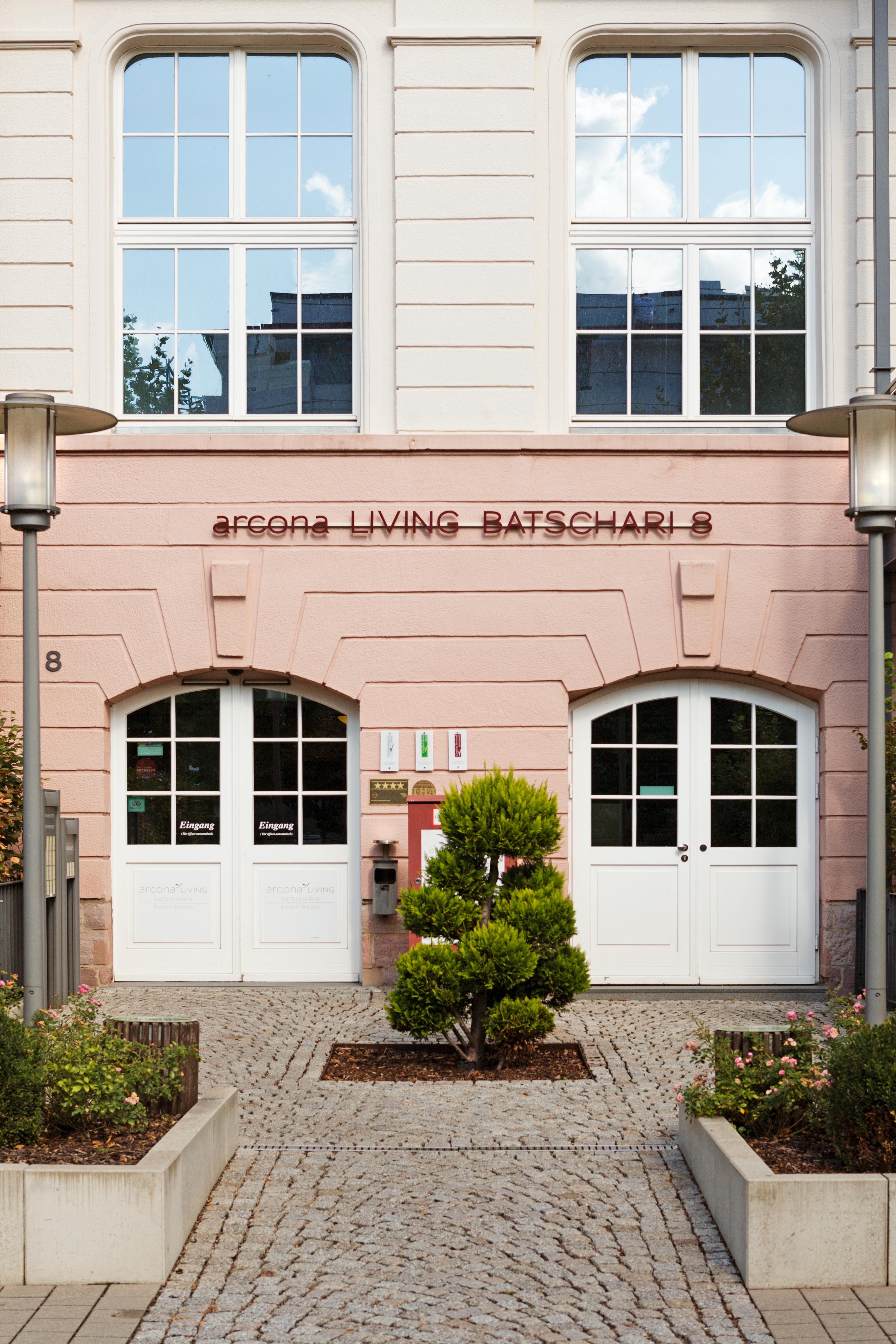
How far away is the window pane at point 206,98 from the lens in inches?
431

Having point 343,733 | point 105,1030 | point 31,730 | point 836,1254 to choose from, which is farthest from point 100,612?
point 836,1254

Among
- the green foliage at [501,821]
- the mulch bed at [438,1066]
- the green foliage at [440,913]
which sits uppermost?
the green foliage at [501,821]

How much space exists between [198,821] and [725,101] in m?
6.95

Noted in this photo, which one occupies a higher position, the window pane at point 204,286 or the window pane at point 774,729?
the window pane at point 204,286

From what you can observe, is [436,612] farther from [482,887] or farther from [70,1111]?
[70,1111]

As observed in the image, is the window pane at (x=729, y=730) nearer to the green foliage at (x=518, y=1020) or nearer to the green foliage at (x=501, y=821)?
the green foliage at (x=501, y=821)

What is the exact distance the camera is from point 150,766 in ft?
35.1

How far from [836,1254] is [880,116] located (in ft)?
27.4

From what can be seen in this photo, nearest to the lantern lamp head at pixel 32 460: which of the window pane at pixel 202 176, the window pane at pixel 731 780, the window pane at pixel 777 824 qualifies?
the window pane at pixel 202 176

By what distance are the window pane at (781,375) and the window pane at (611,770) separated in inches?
114

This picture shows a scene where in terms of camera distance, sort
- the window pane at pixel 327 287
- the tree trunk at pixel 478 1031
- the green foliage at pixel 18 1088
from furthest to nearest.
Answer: the window pane at pixel 327 287 < the tree trunk at pixel 478 1031 < the green foliage at pixel 18 1088

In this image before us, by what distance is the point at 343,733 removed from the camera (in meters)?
10.6

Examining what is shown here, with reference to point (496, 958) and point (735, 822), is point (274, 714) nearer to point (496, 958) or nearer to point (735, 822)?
point (735, 822)

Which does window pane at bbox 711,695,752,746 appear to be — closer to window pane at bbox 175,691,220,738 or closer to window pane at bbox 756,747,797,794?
window pane at bbox 756,747,797,794
